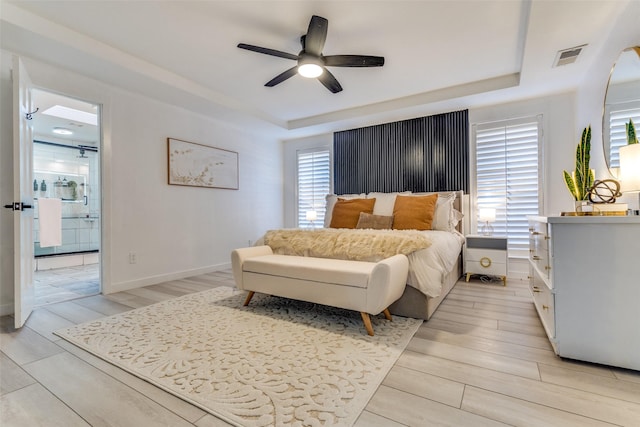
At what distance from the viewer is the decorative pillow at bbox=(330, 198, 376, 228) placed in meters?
3.94

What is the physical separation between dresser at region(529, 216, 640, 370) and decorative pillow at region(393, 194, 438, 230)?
1.76 m

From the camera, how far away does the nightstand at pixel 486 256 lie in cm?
347

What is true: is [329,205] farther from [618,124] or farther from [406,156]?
[618,124]

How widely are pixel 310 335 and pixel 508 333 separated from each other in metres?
1.44

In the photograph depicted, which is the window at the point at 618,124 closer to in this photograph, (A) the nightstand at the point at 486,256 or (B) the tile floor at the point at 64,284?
(A) the nightstand at the point at 486,256

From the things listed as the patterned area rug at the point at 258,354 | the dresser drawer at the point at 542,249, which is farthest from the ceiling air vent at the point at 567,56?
the patterned area rug at the point at 258,354

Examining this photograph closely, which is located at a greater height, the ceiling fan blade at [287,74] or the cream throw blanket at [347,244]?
the ceiling fan blade at [287,74]

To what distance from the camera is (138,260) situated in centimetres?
351

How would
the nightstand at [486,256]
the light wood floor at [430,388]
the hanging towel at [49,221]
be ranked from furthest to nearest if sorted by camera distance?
the nightstand at [486,256] < the hanging towel at [49,221] < the light wood floor at [430,388]

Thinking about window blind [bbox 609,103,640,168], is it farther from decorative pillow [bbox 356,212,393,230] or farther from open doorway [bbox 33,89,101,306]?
open doorway [bbox 33,89,101,306]

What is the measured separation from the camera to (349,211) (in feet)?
13.1

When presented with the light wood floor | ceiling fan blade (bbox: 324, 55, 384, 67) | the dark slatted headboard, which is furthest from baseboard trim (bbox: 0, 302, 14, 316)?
the dark slatted headboard

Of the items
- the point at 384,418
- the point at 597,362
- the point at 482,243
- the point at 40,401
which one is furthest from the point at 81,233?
the point at 597,362

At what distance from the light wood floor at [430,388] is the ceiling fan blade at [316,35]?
2.37m
